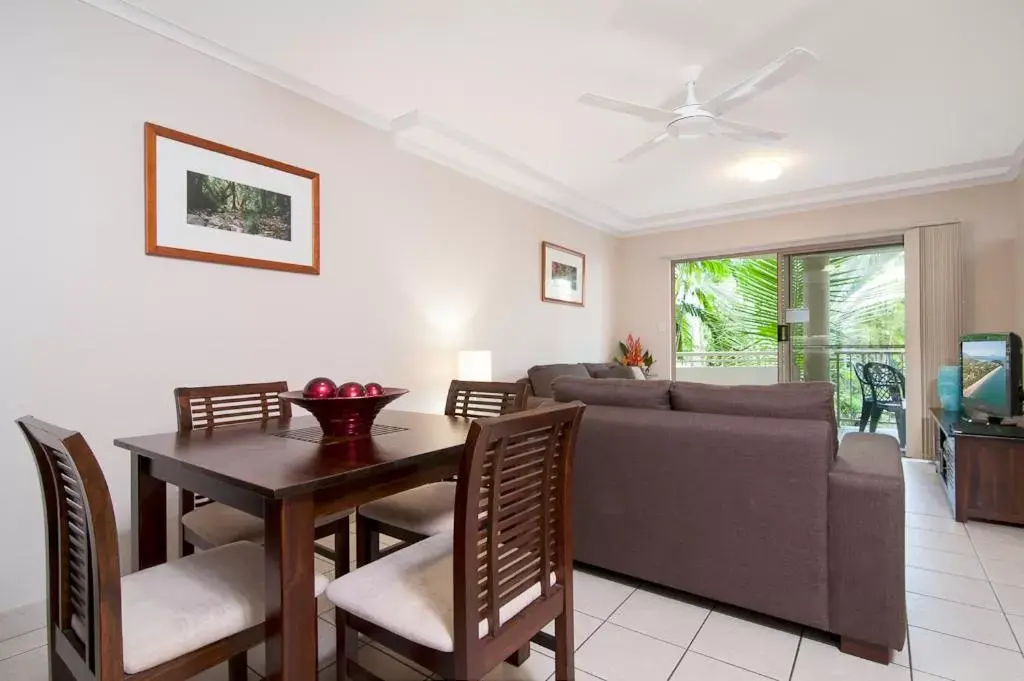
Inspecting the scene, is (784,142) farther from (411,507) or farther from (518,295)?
(411,507)

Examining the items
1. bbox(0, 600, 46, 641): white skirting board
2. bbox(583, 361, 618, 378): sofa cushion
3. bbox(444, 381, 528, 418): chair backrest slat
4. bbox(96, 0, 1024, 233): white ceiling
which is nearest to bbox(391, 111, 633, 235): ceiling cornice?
bbox(96, 0, 1024, 233): white ceiling

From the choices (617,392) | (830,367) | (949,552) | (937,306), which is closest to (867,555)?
(617,392)

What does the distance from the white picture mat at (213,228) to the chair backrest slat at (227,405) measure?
82 centimetres

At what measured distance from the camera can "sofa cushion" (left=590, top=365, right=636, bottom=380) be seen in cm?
510

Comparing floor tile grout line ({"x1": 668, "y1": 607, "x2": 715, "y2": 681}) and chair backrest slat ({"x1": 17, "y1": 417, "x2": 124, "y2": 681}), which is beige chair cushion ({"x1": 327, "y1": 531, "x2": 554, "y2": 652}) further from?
floor tile grout line ({"x1": 668, "y1": 607, "x2": 715, "y2": 681})

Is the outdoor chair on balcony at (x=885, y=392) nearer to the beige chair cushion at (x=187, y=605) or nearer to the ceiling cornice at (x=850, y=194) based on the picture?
the ceiling cornice at (x=850, y=194)

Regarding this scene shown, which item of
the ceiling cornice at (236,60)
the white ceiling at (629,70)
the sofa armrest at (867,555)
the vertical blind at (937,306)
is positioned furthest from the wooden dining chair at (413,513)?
the vertical blind at (937,306)

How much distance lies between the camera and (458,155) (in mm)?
3910

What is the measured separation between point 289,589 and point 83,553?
0.43 m

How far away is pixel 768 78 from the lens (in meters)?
2.41

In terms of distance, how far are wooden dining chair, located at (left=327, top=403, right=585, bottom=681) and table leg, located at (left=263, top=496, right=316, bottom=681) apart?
116 mm

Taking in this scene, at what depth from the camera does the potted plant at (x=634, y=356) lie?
5.94 m

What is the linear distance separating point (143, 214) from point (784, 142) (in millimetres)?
4019

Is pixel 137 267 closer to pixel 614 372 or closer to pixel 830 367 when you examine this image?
pixel 614 372
